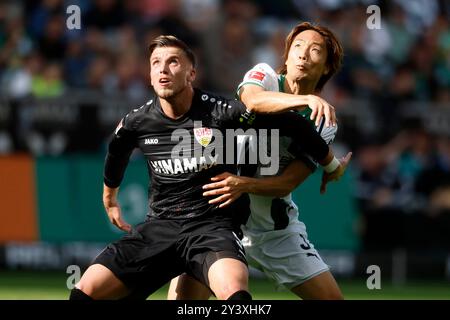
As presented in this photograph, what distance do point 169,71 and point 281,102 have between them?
2.38 feet

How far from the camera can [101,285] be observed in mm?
6738

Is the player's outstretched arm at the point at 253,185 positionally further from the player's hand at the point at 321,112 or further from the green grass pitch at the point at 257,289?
the green grass pitch at the point at 257,289

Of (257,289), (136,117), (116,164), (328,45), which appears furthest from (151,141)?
(257,289)

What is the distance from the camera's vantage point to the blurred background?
13.6 metres

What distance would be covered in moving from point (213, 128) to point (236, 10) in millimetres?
9254

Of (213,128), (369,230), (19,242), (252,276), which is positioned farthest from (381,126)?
(213,128)

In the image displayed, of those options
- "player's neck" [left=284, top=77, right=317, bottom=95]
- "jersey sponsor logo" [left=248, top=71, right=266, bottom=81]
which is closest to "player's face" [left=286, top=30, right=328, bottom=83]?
"player's neck" [left=284, top=77, right=317, bottom=95]

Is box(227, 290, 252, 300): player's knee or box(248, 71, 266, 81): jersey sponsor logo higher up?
box(248, 71, 266, 81): jersey sponsor logo

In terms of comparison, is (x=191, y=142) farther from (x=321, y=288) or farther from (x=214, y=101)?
(x=321, y=288)

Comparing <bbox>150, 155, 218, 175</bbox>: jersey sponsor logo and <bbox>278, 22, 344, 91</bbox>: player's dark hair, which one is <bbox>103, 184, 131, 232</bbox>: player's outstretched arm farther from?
<bbox>278, 22, 344, 91</bbox>: player's dark hair

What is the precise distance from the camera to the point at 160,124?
23.5 ft

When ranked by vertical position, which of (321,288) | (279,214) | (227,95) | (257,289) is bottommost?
(257,289)

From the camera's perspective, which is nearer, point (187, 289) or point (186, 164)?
point (186, 164)

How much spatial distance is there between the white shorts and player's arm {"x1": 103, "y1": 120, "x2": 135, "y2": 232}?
89cm
